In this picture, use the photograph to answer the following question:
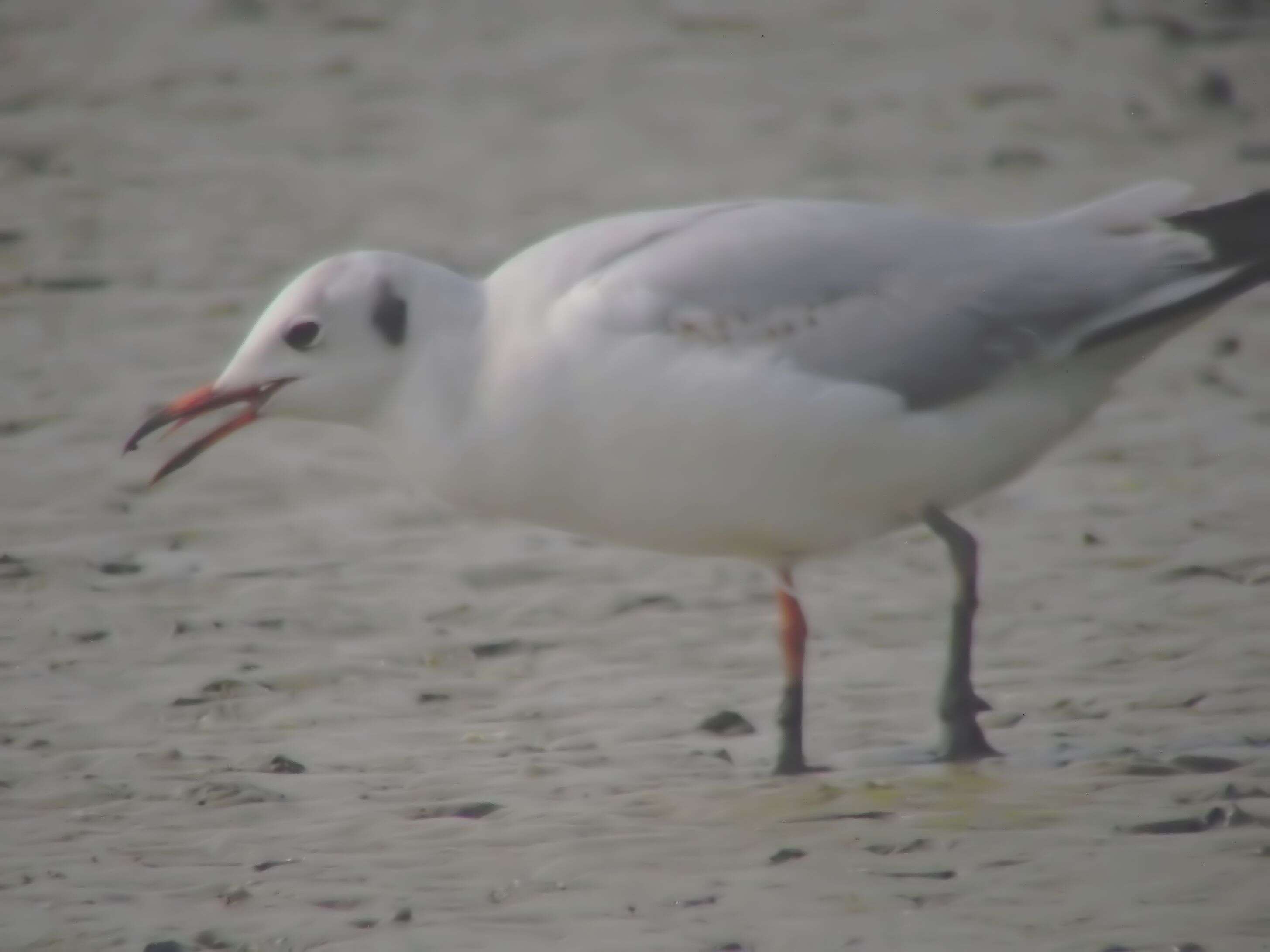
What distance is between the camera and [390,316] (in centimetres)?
541

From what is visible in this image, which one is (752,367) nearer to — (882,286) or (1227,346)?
(882,286)

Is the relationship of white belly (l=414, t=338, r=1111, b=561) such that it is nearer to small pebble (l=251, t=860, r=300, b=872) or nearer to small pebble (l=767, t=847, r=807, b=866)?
small pebble (l=767, t=847, r=807, b=866)

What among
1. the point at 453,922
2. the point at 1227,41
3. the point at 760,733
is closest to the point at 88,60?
the point at 1227,41

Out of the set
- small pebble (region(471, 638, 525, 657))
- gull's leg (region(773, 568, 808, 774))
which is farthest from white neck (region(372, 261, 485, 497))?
small pebble (region(471, 638, 525, 657))

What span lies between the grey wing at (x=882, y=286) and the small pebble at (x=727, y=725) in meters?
0.97

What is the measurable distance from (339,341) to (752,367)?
920 millimetres

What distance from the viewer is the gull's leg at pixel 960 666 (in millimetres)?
5414

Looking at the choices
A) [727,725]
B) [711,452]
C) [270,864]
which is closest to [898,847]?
[711,452]

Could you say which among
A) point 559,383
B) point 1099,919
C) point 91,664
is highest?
point 559,383

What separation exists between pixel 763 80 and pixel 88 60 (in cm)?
358

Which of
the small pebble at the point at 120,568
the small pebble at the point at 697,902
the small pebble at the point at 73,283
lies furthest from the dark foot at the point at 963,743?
the small pebble at the point at 73,283

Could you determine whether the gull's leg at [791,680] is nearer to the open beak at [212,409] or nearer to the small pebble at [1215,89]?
the open beak at [212,409]

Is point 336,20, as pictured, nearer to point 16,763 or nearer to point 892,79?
point 892,79

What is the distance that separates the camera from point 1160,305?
5.52m
